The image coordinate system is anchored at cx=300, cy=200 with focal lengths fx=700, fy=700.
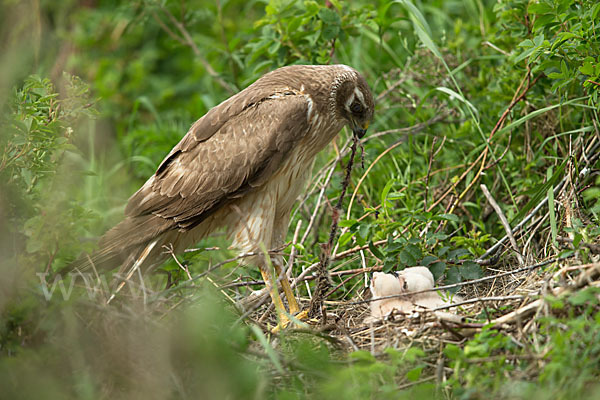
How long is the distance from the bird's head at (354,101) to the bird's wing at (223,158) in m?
0.25

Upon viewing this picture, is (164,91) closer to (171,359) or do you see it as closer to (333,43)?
(333,43)

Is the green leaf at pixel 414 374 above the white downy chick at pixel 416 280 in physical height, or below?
above

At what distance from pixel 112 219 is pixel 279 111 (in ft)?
7.78

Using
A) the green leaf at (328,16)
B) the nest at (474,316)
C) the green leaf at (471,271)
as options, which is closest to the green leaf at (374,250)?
the nest at (474,316)

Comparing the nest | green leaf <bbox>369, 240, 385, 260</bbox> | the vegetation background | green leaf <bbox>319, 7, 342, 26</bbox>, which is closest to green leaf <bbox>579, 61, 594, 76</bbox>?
the vegetation background

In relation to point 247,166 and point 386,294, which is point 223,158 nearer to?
point 247,166

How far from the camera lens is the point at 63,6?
7906mm

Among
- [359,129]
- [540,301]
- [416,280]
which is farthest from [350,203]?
[540,301]

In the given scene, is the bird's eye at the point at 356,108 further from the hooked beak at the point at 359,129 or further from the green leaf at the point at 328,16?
the green leaf at the point at 328,16

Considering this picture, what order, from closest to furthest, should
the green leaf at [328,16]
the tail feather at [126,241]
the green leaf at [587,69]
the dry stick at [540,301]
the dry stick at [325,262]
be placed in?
the dry stick at [540,301] → the dry stick at [325,262] → the green leaf at [587,69] → the tail feather at [126,241] → the green leaf at [328,16]

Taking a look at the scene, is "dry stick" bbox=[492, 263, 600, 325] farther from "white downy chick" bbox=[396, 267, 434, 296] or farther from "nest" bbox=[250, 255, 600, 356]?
"white downy chick" bbox=[396, 267, 434, 296]

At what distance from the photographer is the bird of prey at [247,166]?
4.12 m

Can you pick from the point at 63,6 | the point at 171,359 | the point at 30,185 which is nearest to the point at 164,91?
the point at 63,6

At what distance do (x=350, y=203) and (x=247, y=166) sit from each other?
995 millimetres
